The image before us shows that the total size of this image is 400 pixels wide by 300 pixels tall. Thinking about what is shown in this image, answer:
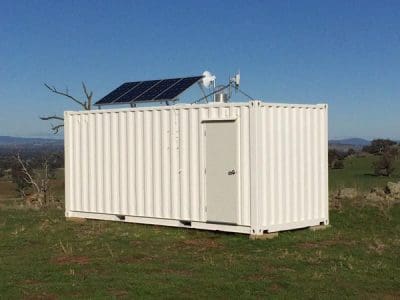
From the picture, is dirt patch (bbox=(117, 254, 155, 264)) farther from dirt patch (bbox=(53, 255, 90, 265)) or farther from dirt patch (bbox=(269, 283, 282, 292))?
dirt patch (bbox=(269, 283, 282, 292))

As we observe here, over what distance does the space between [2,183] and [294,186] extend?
40123 millimetres

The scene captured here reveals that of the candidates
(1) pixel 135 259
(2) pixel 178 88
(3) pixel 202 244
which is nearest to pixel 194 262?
(1) pixel 135 259

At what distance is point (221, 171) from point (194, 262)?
313cm

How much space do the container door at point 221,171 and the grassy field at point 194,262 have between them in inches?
20.2

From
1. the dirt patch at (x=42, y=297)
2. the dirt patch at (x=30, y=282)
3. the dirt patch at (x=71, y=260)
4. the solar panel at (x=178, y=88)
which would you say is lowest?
the dirt patch at (x=42, y=297)

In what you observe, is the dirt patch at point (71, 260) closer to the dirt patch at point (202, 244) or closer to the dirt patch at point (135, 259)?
the dirt patch at point (135, 259)

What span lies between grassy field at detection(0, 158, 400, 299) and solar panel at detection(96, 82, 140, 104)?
336 centimetres

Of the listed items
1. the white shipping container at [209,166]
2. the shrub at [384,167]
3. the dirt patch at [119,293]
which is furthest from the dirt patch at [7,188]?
the dirt patch at [119,293]

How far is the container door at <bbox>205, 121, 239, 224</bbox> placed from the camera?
41.3 feet

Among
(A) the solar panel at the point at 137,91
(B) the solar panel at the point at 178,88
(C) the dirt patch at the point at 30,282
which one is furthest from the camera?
(A) the solar panel at the point at 137,91

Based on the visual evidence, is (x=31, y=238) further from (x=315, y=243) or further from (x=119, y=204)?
(x=315, y=243)

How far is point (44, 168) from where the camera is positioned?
2644 centimetres

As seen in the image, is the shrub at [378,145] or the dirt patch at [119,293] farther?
the shrub at [378,145]

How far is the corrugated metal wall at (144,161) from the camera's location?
Answer: 43.2 feet
